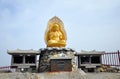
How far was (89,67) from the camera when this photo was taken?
2138 centimetres

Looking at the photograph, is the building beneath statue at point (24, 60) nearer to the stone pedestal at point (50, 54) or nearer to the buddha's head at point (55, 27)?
the stone pedestal at point (50, 54)

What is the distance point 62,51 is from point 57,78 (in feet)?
18.8

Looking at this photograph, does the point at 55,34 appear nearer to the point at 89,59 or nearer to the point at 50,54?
the point at 50,54

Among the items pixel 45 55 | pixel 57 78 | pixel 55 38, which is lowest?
pixel 57 78

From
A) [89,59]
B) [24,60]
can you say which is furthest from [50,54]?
[89,59]

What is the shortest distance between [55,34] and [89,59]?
4.18 metres

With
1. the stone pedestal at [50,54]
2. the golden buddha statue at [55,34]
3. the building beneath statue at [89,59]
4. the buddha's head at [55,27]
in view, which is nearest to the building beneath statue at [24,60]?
the stone pedestal at [50,54]

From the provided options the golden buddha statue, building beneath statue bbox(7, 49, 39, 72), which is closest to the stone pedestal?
the golden buddha statue

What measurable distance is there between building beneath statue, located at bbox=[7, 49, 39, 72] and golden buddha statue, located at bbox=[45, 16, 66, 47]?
182 centimetres

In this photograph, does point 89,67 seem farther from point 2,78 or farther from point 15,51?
point 2,78

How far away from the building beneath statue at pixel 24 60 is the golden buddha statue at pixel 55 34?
1818 millimetres

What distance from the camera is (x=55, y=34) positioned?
21344mm

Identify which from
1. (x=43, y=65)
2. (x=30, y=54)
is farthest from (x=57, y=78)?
(x=30, y=54)

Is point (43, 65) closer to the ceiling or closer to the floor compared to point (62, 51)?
closer to the floor
